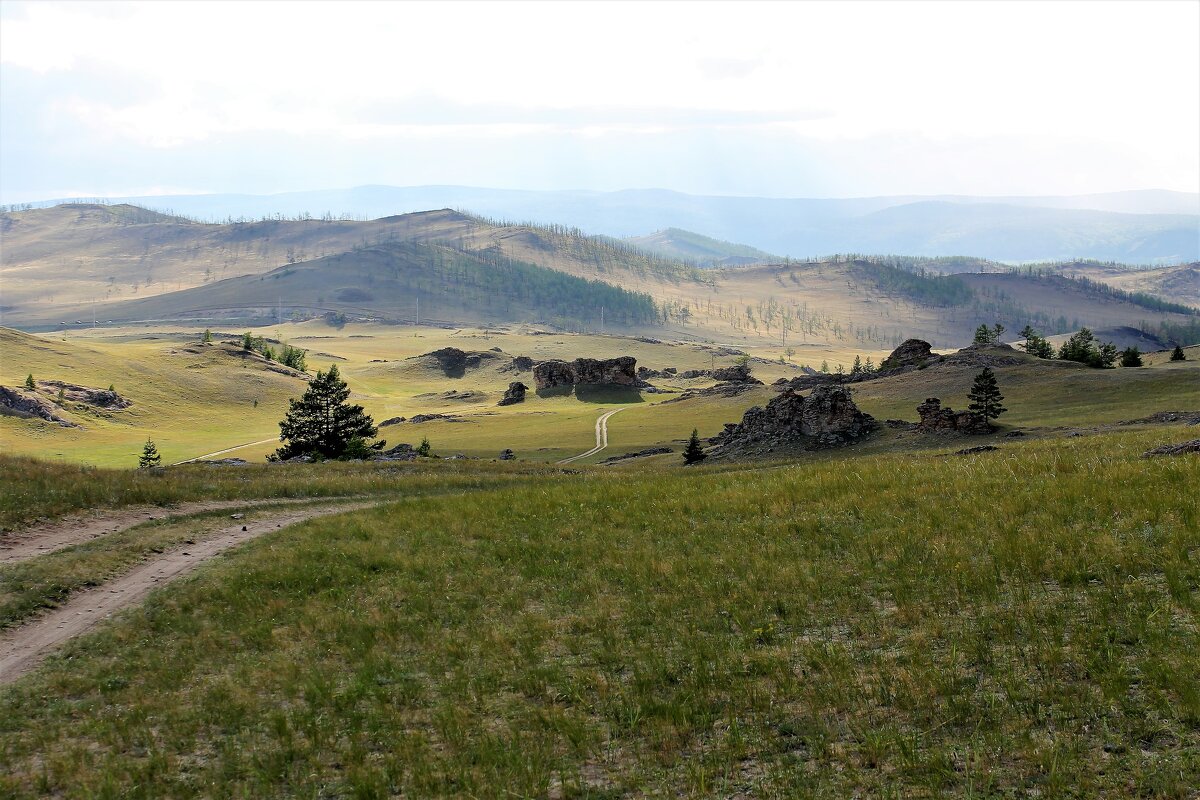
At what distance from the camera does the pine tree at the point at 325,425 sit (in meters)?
76.8

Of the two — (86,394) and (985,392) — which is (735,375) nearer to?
(985,392)

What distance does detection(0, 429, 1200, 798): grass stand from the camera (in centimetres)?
930

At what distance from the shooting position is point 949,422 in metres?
62.2

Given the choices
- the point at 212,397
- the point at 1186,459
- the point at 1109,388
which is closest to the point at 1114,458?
the point at 1186,459

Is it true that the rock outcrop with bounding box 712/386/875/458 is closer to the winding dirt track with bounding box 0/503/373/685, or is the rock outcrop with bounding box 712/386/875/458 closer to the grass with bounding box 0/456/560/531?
the grass with bounding box 0/456/560/531

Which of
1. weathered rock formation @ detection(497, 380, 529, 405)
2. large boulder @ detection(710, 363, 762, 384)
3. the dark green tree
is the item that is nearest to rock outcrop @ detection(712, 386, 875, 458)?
the dark green tree

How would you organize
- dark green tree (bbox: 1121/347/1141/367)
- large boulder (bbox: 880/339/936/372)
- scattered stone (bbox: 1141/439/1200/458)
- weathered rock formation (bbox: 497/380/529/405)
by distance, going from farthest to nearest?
weathered rock formation (bbox: 497/380/529/405) → large boulder (bbox: 880/339/936/372) → dark green tree (bbox: 1121/347/1141/367) → scattered stone (bbox: 1141/439/1200/458)

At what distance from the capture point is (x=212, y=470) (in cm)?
4325

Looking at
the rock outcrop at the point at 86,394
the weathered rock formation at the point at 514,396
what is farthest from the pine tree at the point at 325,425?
the weathered rock formation at the point at 514,396

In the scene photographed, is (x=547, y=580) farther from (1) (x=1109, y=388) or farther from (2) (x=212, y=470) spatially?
(1) (x=1109, y=388)

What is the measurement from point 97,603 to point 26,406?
131 meters

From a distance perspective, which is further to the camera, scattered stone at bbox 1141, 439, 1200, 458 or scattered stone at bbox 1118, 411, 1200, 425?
scattered stone at bbox 1118, 411, 1200, 425

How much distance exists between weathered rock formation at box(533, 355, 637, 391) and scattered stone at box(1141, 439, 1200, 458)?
14495 centimetres

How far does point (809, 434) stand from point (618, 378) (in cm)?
10408
